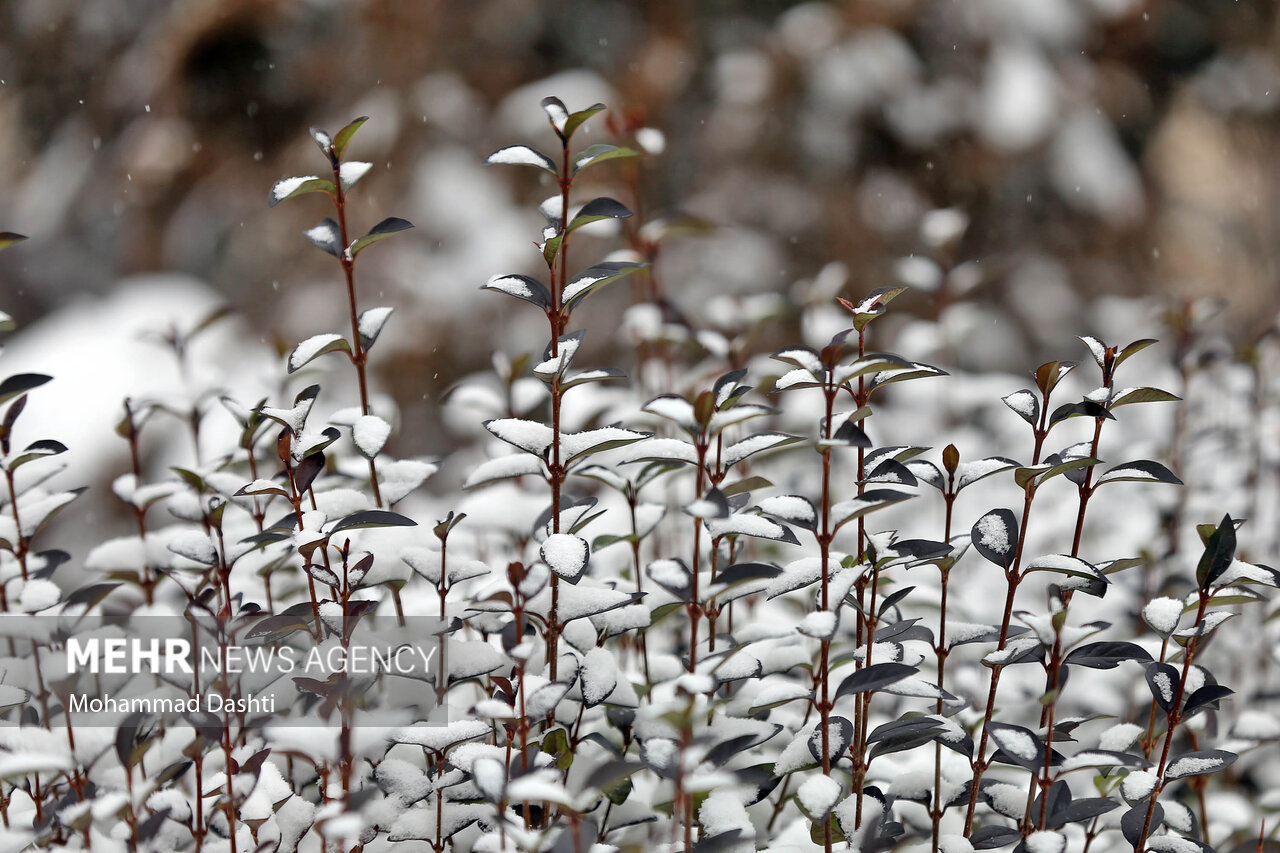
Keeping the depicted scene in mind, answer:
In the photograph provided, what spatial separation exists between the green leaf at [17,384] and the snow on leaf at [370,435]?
264 mm

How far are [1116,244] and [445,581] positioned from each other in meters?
3.19

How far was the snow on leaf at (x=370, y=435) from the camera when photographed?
74 centimetres

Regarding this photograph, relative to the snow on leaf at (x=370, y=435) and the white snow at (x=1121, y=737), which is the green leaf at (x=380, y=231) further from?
the white snow at (x=1121, y=737)

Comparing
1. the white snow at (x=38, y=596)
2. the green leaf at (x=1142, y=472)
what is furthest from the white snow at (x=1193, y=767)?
the white snow at (x=38, y=596)

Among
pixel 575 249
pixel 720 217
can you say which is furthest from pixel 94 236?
pixel 720 217

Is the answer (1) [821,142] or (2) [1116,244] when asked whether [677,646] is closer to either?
(1) [821,142]

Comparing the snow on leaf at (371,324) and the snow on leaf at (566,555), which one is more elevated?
the snow on leaf at (371,324)

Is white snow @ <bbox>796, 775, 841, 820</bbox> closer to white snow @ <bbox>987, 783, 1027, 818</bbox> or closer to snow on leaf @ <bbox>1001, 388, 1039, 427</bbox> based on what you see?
white snow @ <bbox>987, 783, 1027, 818</bbox>

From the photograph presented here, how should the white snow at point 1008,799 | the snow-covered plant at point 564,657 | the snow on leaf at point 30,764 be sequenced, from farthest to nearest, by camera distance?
the white snow at point 1008,799
the snow-covered plant at point 564,657
the snow on leaf at point 30,764

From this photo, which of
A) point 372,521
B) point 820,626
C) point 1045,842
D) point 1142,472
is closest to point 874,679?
point 820,626

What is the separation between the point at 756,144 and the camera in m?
3.25

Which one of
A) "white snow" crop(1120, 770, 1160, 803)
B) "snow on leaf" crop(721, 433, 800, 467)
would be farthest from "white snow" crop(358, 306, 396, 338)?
"white snow" crop(1120, 770, 1160, 803)

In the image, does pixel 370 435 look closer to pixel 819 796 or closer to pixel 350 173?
pixel 350 173

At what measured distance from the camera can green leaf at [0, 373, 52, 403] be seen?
2.47 feet
